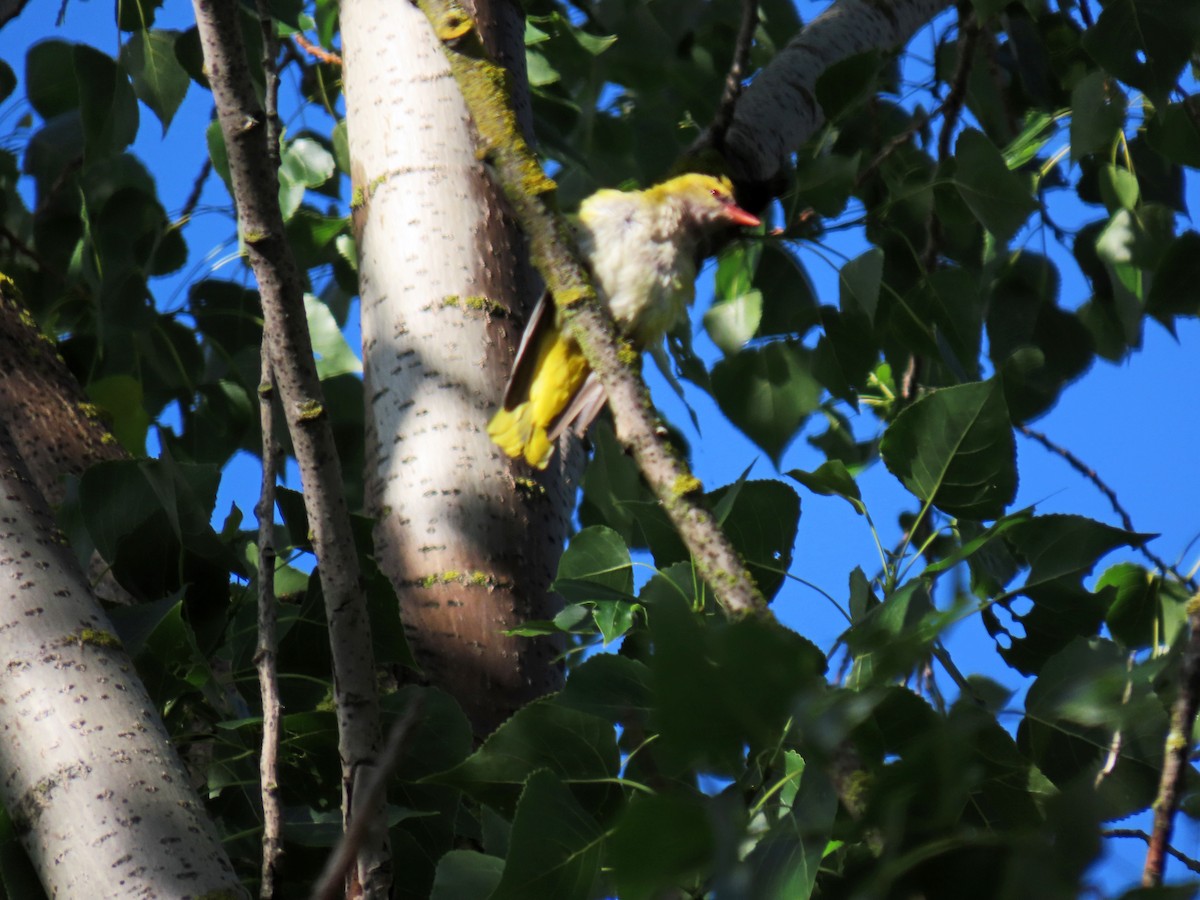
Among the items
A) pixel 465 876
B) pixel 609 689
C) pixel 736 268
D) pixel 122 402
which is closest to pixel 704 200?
pixel 736 268

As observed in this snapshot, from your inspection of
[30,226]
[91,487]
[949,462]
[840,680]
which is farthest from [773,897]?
[30,226]

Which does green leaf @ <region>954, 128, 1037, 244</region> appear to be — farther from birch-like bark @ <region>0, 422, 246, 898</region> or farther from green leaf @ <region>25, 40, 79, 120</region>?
green leaf @ <region>25, 40, 79, 120</region>

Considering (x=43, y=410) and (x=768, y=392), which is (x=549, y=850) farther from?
(x=768, y=392)

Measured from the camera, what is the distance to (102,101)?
2.03m

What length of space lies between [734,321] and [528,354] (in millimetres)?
514

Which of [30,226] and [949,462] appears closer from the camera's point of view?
[949,462]

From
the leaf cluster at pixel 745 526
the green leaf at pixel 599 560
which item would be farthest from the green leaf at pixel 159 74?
the green leaf at pixel 599 560

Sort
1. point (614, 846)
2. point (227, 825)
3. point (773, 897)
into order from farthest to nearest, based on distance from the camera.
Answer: point (227, 825) → point (773, 897) → point (614, 846)

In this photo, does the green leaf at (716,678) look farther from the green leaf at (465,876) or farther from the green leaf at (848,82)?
the green leaf at (848,82)

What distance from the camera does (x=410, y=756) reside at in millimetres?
1161

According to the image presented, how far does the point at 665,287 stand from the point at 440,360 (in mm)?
800

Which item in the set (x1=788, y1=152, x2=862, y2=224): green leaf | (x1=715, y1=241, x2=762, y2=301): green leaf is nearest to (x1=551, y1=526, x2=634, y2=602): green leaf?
(x1=788, y1=152, x2=862, y2=224): green leaf

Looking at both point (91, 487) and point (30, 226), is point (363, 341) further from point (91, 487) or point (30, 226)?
point (30, 226)

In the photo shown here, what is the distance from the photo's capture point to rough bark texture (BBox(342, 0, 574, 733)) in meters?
1.42
